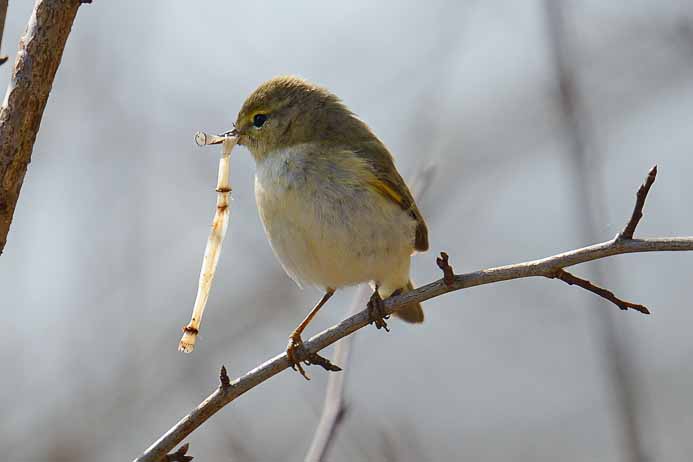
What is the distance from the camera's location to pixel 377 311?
8.96ft

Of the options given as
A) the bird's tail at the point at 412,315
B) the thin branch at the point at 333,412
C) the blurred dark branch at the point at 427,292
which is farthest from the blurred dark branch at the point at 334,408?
the bird's tail at the point at 412,315

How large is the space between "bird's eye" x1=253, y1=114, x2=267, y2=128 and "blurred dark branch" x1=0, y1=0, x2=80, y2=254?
161 cm

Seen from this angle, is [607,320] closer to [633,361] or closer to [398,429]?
[633,361]

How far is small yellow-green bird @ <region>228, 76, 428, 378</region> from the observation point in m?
2.98

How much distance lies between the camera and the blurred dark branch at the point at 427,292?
1.98m

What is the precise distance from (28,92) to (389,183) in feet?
5.32

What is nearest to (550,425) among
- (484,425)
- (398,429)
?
(484,425)

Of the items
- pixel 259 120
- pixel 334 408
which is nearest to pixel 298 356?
pixel 334 408

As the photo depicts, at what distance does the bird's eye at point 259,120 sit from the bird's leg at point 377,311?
0.95m

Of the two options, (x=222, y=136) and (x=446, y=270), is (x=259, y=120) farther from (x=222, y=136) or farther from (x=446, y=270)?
(x=446, y=270)

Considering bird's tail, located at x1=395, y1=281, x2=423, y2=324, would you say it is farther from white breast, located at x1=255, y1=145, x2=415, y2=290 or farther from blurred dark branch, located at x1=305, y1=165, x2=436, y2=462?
blurred dark branch, located at x1=305, y1=165, x2=436, y2=462

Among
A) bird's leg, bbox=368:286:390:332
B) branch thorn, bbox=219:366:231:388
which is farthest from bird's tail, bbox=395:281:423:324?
branch thorn, bbox=219:366:231:388

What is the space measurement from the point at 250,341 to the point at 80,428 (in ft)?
3.30

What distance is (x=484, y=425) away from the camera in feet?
19.5
